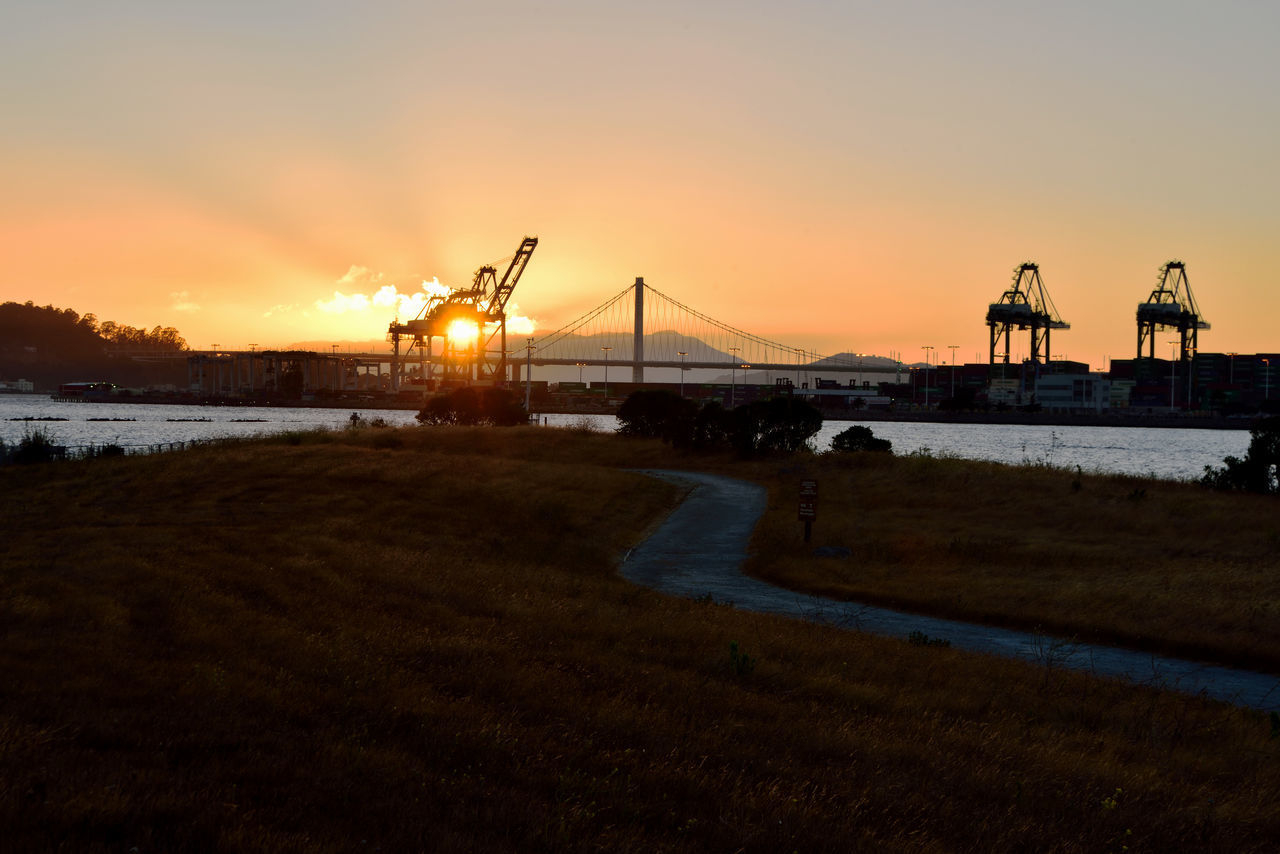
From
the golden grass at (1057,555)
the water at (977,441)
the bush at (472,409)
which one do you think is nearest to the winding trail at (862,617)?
the golden grass at (1057,555)

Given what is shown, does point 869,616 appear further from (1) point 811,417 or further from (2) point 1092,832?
(1) point 811,417

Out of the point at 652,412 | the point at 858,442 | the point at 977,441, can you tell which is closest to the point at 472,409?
the point at 652,412

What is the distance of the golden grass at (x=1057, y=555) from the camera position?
1808cm

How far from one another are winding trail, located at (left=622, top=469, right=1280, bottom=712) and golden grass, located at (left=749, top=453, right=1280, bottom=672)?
77cm

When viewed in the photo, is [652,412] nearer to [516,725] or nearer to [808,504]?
[808,504]

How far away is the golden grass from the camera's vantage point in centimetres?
1808

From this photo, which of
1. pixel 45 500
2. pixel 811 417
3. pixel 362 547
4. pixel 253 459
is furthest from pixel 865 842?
pixel 811 417

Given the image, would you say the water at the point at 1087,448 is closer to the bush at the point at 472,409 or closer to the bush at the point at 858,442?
the bush at the point at 472,409

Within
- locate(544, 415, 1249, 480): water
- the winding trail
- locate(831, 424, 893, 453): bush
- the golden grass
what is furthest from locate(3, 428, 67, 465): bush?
locate(544, 415, 1249, 480): water

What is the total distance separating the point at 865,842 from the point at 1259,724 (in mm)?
7728

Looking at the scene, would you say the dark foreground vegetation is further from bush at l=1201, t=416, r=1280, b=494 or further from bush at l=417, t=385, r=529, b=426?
bush at l=417, t=385, r=529, b=426

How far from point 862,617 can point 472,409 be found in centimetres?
6520

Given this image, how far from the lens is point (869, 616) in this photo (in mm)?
18797

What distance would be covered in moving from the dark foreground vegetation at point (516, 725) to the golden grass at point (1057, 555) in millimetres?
1874
